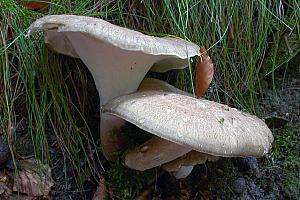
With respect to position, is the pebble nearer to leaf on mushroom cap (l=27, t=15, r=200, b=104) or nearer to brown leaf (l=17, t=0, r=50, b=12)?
leaf on mushroom cap (l=27, t=15, r=200, b=104)

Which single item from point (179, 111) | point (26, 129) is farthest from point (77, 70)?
point (179, 111)

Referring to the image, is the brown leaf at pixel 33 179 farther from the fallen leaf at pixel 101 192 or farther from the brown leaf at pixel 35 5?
the brown leaf at pixel 35 5

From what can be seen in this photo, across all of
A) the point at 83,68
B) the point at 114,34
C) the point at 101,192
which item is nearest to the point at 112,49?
the point at 114,34

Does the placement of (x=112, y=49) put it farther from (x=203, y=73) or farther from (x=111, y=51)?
(x=203, y=73)

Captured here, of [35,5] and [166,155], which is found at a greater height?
[35,5]

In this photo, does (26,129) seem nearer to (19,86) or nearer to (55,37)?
(19,86)

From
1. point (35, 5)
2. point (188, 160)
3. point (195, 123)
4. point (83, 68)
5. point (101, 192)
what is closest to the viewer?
point (195, 123)
